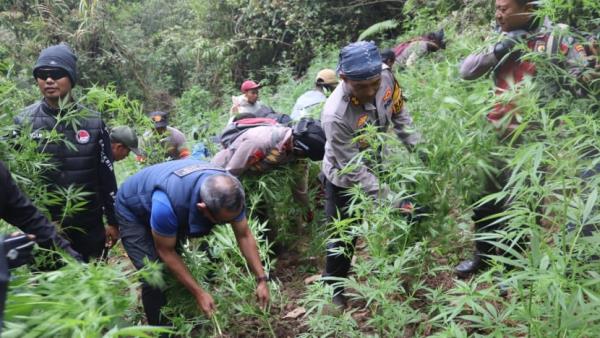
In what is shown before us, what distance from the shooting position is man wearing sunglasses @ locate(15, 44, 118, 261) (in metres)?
3.46

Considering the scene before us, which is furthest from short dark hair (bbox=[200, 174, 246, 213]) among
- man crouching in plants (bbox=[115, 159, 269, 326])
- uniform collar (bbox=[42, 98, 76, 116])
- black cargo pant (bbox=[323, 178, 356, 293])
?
uniform collar (bbox=[42, 98, 76, 116])

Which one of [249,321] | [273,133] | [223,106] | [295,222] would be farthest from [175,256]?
[223,106]

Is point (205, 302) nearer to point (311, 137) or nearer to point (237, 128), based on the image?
point (311, 137)

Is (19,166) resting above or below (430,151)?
above

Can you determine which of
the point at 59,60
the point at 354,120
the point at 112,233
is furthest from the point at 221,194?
the point at 59,60

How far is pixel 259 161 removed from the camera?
13.5 feet

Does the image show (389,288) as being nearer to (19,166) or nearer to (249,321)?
(249,321)

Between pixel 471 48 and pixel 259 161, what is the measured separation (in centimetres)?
179

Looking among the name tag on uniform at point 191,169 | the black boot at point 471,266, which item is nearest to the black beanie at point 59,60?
the name tag on uniform at point 191,169

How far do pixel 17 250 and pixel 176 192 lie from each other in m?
1.18

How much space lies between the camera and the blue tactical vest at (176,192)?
113 inches

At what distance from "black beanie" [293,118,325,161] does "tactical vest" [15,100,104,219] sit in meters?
1.41

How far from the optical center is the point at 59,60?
11.5 ft

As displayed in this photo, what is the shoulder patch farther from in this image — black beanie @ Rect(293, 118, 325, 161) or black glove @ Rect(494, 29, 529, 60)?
black glove @ Rect(494, 29, 529, 60)
